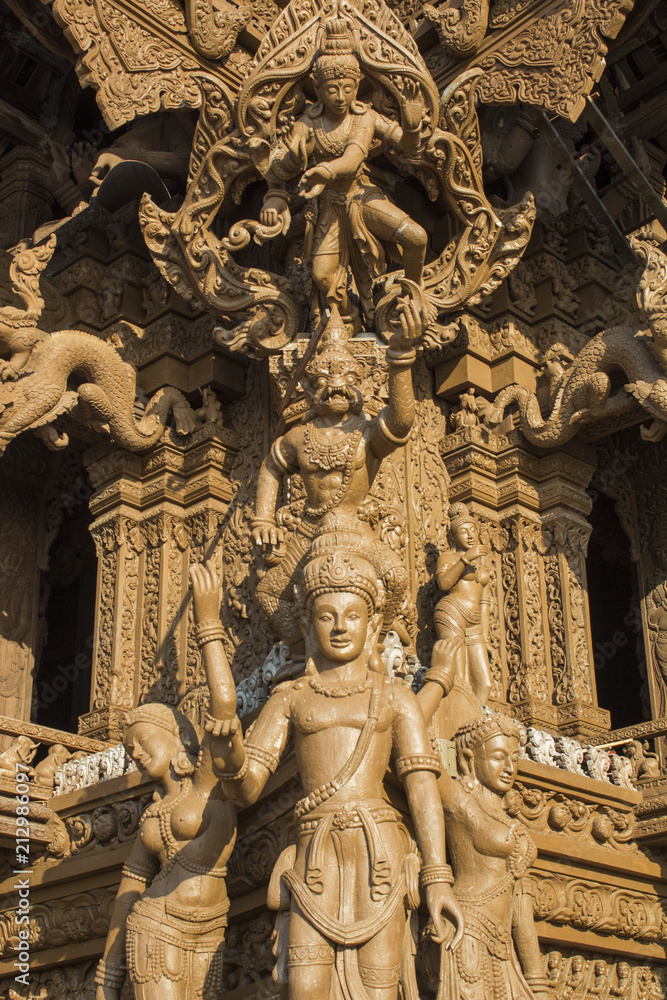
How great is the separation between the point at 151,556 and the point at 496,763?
4.32 m

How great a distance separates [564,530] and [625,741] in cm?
184

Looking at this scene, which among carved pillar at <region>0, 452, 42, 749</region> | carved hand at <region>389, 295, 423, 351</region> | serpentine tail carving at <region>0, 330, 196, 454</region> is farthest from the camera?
carved pillar at <region>0, 452, 42, 749</region>

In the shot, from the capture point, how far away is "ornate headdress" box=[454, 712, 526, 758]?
306 inches

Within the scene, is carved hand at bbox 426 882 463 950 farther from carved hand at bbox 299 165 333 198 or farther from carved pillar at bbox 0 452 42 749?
carved pillar at bbox 0 452 42 749

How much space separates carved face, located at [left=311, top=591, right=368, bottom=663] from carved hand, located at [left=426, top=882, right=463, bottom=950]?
1336mm

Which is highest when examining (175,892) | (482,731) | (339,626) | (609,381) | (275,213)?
(275,213)

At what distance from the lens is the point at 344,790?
7027mm

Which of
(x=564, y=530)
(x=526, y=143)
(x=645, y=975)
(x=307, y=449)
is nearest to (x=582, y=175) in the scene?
(x=526, y=143)

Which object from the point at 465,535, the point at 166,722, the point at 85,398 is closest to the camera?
the point at 166,722

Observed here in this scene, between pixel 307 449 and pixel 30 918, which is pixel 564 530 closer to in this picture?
pixel 307 449

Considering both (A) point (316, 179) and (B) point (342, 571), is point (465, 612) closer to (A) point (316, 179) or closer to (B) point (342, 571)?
(B) point (342, 571)

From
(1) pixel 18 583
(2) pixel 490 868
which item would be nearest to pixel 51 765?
(1) pixel 18 583

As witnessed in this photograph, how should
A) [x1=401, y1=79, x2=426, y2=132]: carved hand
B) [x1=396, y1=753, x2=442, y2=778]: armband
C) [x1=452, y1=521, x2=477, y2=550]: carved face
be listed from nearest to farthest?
1. [x1=396, y1=753, x2=442, y2=778]: armband
2. [x1=401, y1=79, x2=426, y2=132]: carved hand
3. [x1=452, y1=521, x2=477, y2=550]: carved face

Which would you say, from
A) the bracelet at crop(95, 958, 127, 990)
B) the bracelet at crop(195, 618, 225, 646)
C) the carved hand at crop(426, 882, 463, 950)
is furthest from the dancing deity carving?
the bracelet at crop(95, 958, 127, 990)
